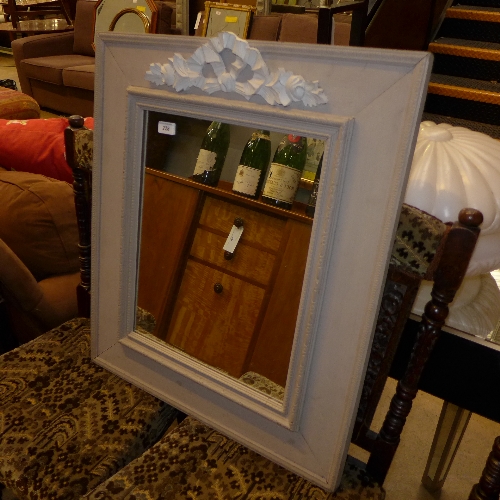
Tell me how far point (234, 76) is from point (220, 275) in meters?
0.34

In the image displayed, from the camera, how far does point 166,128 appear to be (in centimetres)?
76

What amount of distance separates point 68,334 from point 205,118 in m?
0.64

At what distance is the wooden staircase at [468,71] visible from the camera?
2418 millimetres

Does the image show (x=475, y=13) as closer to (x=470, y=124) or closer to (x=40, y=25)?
(x=470, y=124)

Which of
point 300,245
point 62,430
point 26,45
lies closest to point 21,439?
point 62,430

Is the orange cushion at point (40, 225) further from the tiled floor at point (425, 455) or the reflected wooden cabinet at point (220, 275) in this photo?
the tiled floor at point (425, 455)

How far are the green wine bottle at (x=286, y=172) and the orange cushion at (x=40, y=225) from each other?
703mm

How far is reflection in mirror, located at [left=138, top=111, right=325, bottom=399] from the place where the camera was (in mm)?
693

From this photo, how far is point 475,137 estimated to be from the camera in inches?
31.3

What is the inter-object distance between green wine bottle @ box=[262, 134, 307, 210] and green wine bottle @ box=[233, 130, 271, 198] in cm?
2

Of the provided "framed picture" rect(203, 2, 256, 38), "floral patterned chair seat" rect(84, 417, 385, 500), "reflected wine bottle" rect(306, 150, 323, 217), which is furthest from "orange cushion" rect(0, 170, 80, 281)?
"framed picture" rect(203, 2, 256, 38)

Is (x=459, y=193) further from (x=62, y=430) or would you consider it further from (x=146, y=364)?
(x=62, y=430)

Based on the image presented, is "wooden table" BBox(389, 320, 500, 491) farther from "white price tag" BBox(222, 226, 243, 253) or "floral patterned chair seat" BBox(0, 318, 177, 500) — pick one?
"floral patterned chair seat" BBox(0, 318, 177, 500)

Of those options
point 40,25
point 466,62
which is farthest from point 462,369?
point 40,25
